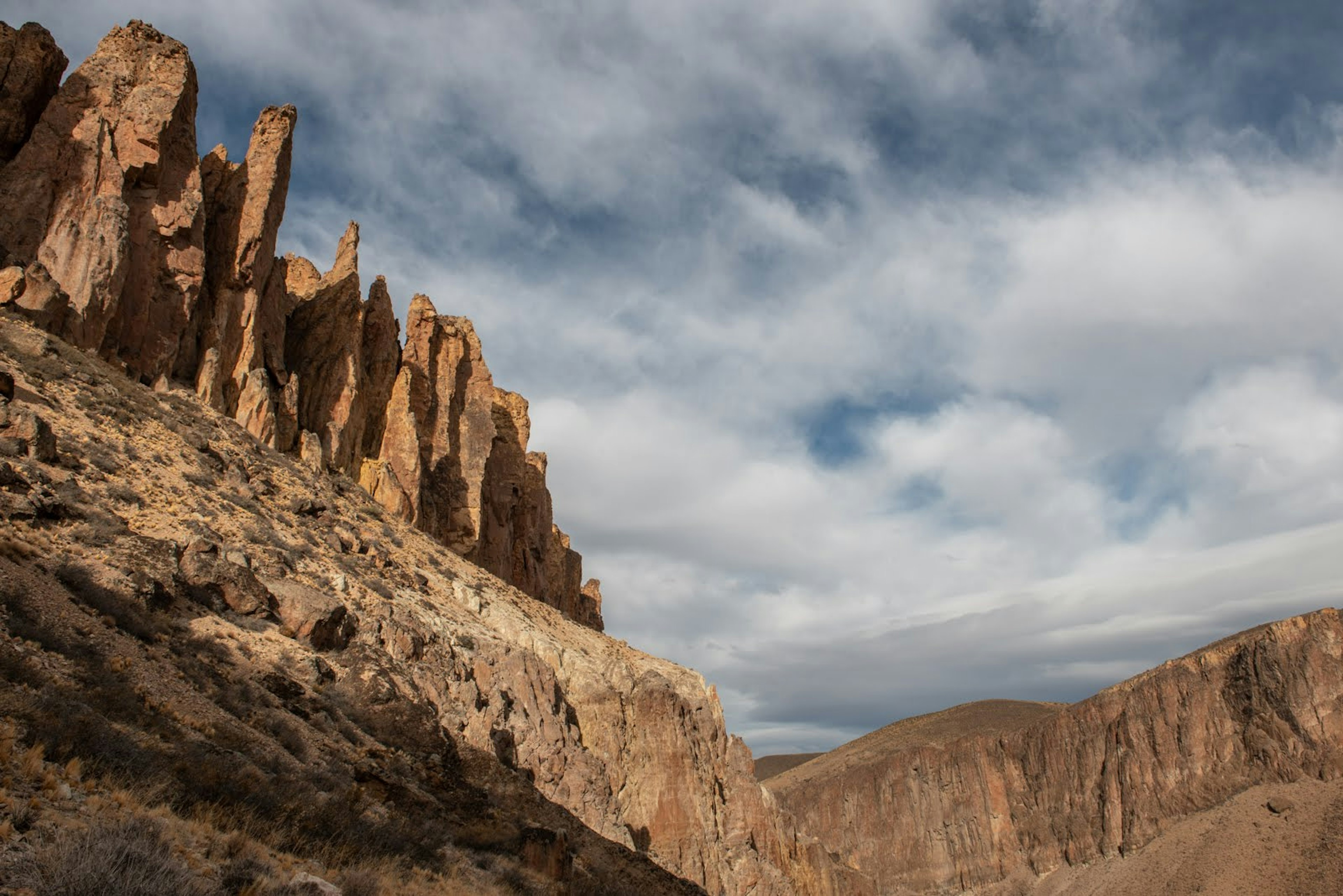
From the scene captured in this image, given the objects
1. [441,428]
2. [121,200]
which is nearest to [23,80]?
[121,200]

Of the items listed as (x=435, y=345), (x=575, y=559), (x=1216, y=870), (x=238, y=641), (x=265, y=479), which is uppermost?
(x=435, y=345)

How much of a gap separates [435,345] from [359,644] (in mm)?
36196

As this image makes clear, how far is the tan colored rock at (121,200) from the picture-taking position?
30.3 metres

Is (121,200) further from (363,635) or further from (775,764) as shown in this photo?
(775,764)

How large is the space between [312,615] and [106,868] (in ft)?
48.1

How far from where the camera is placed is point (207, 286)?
122 ft

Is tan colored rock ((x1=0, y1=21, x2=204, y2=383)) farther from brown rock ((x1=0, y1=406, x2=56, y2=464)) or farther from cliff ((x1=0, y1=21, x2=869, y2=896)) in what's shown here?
brown rock ((x1=0, y1=406, x2=56, y2=464))

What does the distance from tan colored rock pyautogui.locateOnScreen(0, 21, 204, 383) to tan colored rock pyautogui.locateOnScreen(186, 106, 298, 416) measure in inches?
69.9

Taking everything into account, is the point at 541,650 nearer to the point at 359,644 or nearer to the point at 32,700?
the point at 359,644

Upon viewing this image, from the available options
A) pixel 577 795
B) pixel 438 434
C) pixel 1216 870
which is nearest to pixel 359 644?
pixel 577 795

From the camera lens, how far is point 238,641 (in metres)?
17.6

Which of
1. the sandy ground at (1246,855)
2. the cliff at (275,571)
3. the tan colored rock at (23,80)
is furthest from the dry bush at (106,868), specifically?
the sandy ground at (1246,855)

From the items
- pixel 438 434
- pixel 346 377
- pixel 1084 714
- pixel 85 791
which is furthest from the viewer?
pixel 1084 714

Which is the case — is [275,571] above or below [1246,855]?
above
